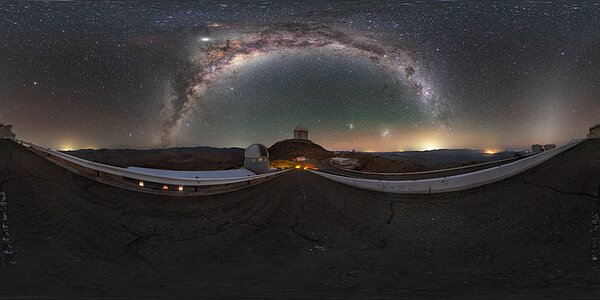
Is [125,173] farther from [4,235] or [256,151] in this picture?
[256,151]

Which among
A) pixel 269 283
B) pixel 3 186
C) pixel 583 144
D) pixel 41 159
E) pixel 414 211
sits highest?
pixel 583 144

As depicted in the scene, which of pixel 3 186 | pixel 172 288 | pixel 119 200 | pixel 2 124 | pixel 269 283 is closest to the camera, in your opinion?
pixel 172 288

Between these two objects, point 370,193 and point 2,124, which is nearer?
point 2,124

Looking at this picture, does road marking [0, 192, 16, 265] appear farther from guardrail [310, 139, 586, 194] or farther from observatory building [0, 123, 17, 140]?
guardrail [310, 139, 586, 194]

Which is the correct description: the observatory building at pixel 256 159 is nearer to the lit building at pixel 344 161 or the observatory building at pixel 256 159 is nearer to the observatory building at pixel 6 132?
the lit building at pixel 344 161

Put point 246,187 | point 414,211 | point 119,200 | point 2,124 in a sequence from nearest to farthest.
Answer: point 2,124
point 119,200
point 414,211
point 246,187

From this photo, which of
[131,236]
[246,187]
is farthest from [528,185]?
[131,236]

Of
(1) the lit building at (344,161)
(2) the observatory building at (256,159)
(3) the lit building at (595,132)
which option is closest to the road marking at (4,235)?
(2) the observatory building at (256,159)

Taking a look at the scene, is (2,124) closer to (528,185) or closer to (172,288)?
(172,288)
